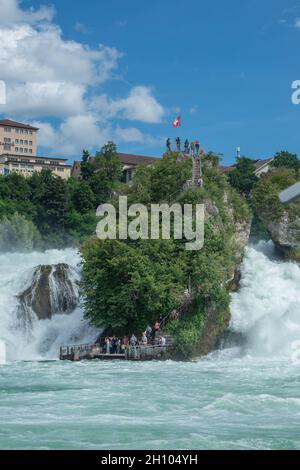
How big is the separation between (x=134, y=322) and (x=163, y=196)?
32.0 feet

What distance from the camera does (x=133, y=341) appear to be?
3281cm

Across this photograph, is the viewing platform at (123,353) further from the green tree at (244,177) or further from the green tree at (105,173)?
the green tree at (244,177)

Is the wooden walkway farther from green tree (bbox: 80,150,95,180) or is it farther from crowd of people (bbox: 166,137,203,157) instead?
green tree (bbox: 80,150,95,180)

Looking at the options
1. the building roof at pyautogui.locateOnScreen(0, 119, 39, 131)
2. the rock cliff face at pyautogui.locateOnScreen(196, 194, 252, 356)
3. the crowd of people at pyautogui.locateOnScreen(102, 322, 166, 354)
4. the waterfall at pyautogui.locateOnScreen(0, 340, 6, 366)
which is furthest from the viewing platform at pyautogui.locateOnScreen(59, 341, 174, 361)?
the building roof at pyautogui.locateOnScreen(0, 119, 39, 131)

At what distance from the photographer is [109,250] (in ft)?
118

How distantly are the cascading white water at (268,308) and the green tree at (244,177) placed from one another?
113 feet

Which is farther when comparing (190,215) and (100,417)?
(190,215)

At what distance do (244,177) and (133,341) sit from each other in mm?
49517

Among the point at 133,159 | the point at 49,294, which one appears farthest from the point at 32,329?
the point at 133,159

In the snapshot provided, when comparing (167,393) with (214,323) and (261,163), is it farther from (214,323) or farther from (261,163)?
(261,163)

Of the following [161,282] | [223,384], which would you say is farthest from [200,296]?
[223,384]

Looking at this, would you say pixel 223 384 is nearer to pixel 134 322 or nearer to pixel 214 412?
pixel 214 412

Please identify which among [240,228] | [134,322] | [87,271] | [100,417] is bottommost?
[100,417]

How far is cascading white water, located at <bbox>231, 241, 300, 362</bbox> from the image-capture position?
35250 millimetres
